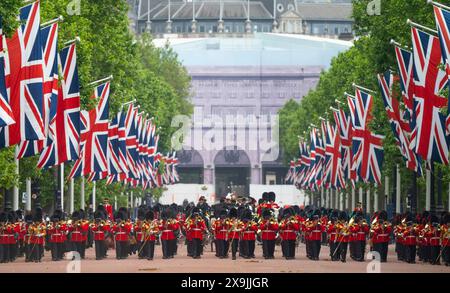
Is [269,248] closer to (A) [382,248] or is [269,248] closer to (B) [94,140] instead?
(A) [382,248]

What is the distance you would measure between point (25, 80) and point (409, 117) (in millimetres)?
20389

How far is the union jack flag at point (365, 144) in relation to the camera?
81.1 metres

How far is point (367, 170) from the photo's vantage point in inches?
3196

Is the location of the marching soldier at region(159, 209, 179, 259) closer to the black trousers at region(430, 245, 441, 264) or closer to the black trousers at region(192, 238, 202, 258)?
the black trousers at region(192, 238, 202, 258)

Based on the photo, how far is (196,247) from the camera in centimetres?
6681

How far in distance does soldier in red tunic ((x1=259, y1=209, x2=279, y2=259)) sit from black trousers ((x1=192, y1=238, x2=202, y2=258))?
247 cm

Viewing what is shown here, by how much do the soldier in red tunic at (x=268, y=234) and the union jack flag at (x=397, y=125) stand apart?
7.10 metres

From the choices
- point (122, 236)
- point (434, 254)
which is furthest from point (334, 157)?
point (434, 254)

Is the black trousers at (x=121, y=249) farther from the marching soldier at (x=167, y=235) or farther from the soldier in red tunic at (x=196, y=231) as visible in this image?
the soldier in red tunic at (x=196, y=231)

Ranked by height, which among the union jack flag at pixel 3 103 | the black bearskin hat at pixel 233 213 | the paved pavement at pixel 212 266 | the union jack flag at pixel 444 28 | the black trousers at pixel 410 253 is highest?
the union jack flag at pixel 444 28

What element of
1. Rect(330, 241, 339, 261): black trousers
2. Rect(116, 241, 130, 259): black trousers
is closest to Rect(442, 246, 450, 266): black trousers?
Rect(330, 241, 339, 261): black trousers

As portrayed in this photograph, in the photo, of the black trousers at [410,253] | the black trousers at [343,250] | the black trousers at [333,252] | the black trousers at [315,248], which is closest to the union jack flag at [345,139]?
the black trousers at [315,248]

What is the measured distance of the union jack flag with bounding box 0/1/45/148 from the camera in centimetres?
5319
